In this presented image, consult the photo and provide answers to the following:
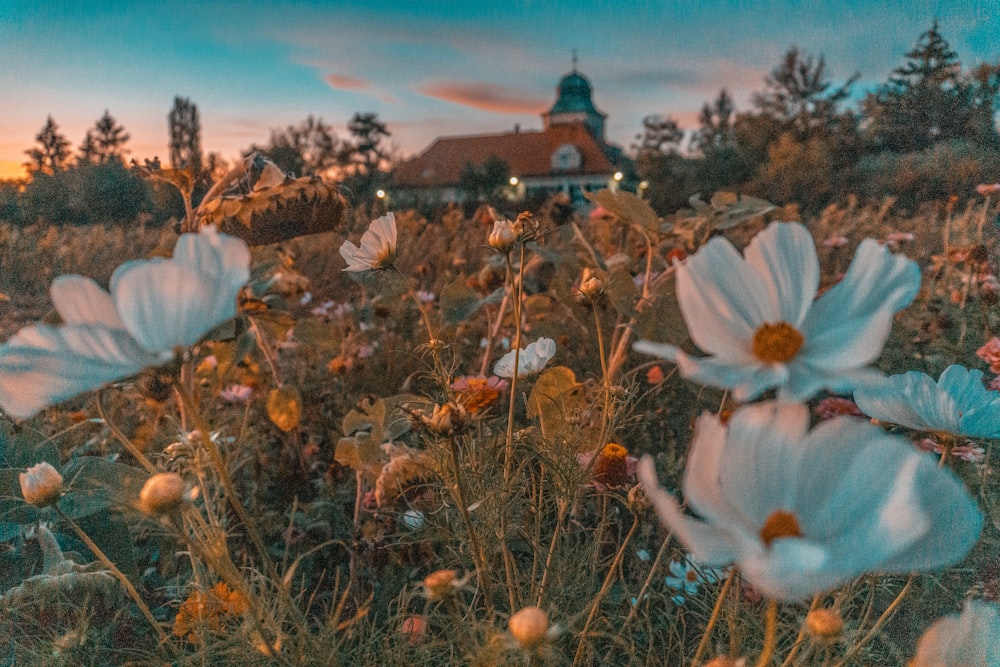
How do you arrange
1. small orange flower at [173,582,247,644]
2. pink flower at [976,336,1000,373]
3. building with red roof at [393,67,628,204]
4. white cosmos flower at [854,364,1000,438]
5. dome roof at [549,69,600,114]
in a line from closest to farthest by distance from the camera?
white cosmos flower at [854,364,1000,438]
small orange flower at [173,582,247,644]
pink flower at [976,336,1000,373]
dome roof at [549,69,600,114]
building with red roof at [393,67,628,204]

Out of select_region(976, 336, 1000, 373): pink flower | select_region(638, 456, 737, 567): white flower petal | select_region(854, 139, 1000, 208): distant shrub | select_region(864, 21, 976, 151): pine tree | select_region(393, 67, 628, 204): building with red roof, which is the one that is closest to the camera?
select_region(638, 456, 737, 567): white flower petal

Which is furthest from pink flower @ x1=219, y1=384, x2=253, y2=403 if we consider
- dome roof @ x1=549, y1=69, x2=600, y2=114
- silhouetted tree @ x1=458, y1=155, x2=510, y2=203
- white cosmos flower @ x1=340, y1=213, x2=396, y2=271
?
dome roof @ x1=549, y1=69, x2=600, y2=114

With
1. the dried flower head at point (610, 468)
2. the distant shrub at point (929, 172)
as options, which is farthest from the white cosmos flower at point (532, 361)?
the distant shrub at point (929, 172)

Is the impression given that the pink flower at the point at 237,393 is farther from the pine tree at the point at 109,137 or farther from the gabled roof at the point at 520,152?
the gabled roof at the point at 520,152

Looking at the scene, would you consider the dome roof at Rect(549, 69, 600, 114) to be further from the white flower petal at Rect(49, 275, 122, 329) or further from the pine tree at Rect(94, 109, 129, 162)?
the white flower petal at Rect(49, 275, 122, 329)

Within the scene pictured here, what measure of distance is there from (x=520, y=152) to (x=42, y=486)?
10.5m

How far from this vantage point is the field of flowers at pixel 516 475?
0.25 meters

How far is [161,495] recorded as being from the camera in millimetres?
313

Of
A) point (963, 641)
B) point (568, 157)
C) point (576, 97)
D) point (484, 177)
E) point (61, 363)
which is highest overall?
point (576, 97)

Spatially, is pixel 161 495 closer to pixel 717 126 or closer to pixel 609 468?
pixel 609 468

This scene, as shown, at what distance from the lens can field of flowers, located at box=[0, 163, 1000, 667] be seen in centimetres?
25

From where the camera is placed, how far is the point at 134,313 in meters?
0.28

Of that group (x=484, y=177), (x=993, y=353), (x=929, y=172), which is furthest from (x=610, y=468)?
(x=484, y=177)

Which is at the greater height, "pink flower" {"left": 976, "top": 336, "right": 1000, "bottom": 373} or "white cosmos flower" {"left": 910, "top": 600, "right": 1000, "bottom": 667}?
"white cosmos flower" {"left": 910, "top": 600, "right": 1000, "bottom": 667}
